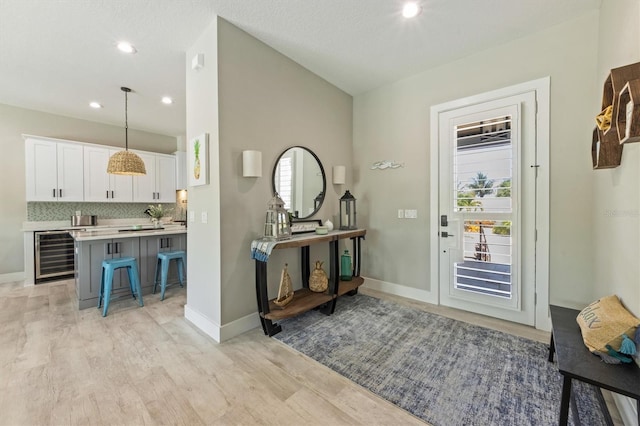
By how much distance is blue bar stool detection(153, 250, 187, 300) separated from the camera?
354 centimetres

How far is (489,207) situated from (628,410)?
180cm

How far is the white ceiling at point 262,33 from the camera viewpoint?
2225 millimetres

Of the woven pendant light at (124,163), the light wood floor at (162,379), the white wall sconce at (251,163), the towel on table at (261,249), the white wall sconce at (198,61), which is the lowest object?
the light wood floor at (162,379)

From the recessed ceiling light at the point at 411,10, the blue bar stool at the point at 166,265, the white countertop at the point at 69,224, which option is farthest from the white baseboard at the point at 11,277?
→ the recessed ceiling light at the point at 411,10

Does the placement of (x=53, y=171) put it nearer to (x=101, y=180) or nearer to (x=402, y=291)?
(x=101, y=180)

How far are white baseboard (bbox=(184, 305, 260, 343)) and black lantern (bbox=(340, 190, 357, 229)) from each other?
1683 mm

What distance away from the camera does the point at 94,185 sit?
4.94 m

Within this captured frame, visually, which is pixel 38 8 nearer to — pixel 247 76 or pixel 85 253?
pixel 247 76

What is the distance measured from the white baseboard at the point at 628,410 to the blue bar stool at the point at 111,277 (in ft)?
14.1

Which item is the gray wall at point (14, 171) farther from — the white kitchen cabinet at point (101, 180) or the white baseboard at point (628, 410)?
the white baseboard at point (628, 410)

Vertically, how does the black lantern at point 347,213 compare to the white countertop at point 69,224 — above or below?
above

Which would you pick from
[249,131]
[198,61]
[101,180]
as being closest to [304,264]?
[249,131]

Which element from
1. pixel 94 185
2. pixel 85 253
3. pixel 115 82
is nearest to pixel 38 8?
pixel 115 82

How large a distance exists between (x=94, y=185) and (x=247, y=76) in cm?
437
